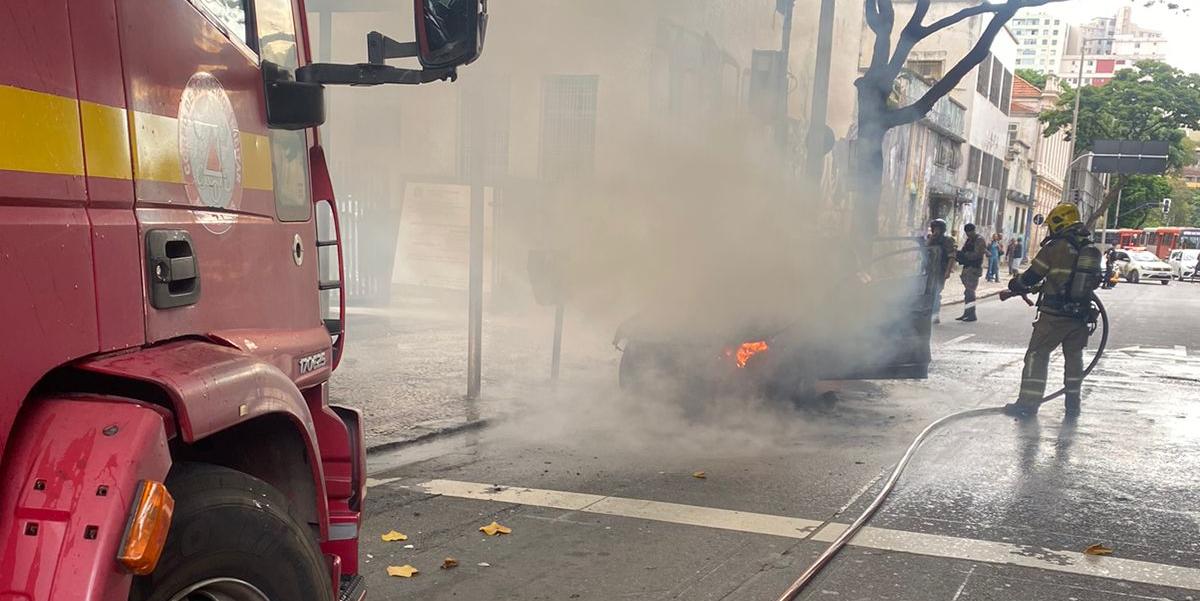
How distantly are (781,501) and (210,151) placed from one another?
3.67 metres

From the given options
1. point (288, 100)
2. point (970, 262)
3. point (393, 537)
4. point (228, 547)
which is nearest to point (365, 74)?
point (288, 100)

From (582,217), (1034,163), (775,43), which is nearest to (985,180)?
(1034,163)

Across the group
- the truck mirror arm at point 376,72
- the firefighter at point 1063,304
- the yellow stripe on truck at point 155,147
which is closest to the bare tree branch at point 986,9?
the firefighter at point 1063,304

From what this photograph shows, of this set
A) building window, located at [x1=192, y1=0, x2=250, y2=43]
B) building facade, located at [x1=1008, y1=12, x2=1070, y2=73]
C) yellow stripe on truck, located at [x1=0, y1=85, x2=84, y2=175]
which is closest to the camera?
yellow stripe on truck, located at [x1=0, y1=85, x2=84, y2=175]

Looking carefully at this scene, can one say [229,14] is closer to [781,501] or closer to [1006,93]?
[781,501]

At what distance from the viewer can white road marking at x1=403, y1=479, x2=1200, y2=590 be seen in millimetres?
4035

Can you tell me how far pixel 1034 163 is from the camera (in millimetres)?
54031

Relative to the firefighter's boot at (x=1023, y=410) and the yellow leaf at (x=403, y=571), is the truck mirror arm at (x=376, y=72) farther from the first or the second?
the firefighter's boot at (x=1023, y=410)

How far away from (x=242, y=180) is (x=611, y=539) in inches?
103

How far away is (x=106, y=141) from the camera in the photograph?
175 centimetres

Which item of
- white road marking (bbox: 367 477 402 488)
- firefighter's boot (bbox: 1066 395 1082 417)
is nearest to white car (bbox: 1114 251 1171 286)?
firefighter's boot (bbox: 1066 395 1082 417)

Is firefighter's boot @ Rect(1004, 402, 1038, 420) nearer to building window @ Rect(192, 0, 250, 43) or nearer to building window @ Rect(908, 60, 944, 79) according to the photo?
building window @ Rect(192, 0, 250, 43)

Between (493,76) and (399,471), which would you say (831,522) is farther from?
(493,76)

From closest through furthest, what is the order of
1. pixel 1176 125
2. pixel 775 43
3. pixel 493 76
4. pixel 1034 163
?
pixel 493 76 < pixel 775 43 < pixel 1176 125 < pixel 1034 163
